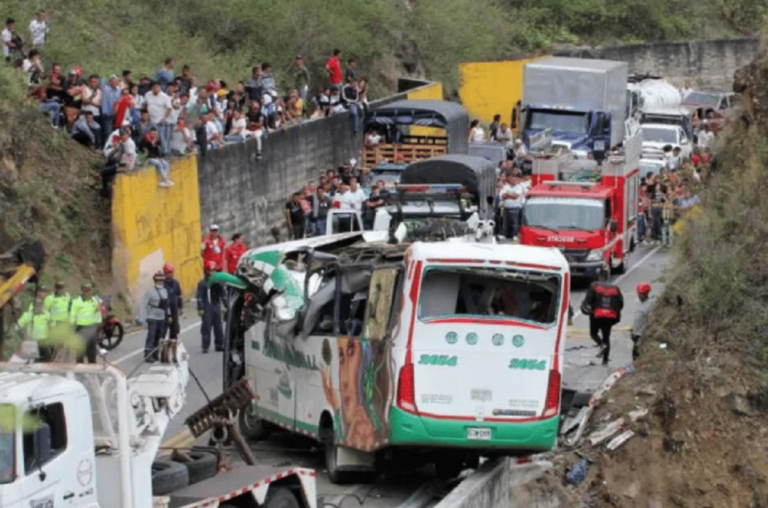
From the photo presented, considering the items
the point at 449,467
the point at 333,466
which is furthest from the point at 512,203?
the point at 333,466

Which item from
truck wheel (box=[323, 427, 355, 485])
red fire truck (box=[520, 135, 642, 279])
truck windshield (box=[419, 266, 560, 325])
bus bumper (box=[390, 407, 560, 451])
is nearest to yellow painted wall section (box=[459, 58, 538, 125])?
red fire truck (box=[520, 135, 642, 279])

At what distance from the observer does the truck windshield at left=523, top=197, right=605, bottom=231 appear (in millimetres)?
38250

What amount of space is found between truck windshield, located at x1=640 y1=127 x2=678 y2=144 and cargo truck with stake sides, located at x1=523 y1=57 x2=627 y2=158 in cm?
319

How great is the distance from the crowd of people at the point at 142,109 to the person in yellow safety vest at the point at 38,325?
940cm

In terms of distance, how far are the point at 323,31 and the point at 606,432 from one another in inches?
1093

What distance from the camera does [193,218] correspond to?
122 feet

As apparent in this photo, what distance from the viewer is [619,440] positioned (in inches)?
985

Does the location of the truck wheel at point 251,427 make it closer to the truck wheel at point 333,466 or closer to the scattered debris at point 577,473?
the truck wheel at point 333,466

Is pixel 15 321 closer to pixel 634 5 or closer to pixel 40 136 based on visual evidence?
pixel 40 136

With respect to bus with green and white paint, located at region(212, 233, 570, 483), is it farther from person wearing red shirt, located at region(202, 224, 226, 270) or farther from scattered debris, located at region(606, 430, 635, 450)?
person wearing red shirt, located at region(202, 224, 226, 270)

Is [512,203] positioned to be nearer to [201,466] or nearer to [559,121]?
[559,121]

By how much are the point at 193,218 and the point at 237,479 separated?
64.5 feet

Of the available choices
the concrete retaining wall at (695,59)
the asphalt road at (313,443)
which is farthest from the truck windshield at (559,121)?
the concrete retaining wall at (695,59)

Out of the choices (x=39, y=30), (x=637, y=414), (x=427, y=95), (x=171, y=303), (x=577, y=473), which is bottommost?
(x=577, y=473)
